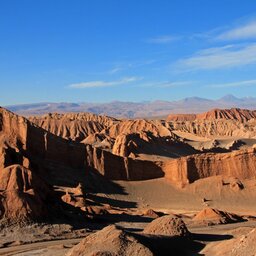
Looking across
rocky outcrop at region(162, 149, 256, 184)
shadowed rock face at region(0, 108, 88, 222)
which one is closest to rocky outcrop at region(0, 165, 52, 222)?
shadowed rock face at region(0, 108, 88, 222)

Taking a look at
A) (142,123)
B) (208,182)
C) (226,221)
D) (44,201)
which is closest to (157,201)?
(208,182)

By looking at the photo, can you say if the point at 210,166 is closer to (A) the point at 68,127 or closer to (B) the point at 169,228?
(B) the point at 169,228

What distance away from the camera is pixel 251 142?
122750 mm

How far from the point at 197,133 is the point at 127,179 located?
8536cm

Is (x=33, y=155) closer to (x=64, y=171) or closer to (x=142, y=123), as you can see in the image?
(x=64, y=171)

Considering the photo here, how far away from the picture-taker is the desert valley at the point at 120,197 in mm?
27609

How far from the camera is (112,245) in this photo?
2422cm

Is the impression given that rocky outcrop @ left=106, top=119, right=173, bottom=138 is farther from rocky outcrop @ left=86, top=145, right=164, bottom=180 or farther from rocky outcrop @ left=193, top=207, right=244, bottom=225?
rocky outcrop @ left=193, top=207, right=244, bottom=225

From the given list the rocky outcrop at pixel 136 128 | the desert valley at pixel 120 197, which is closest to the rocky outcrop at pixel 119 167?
the desert valley at pixel 120 197

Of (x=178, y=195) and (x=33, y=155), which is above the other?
(x=33, y=155)

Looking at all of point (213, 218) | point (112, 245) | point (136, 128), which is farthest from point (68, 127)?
point (112, 245)

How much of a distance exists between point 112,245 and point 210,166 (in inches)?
1536

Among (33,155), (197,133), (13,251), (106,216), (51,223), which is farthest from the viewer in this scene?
(197,133)

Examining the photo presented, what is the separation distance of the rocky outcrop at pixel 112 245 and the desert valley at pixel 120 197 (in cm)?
5
